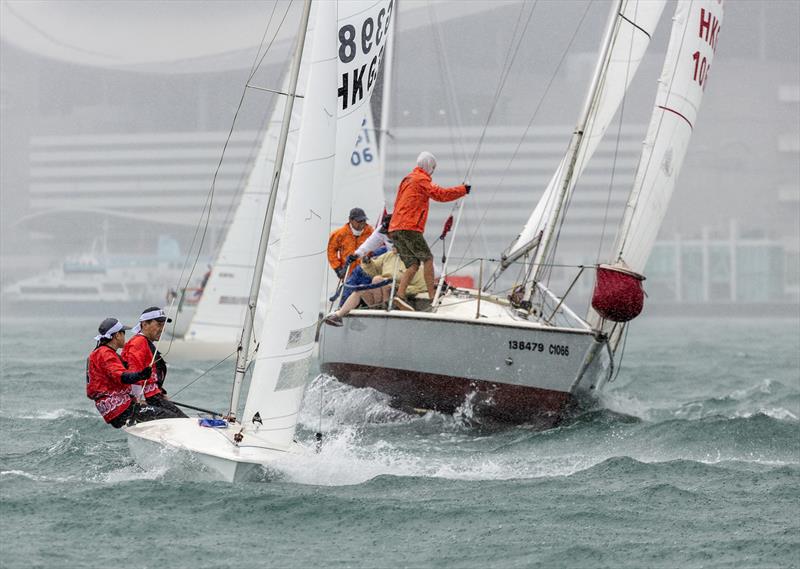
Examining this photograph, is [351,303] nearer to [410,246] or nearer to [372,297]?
[372,297]

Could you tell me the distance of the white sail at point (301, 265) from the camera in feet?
22.8

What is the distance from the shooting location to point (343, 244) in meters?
11.3

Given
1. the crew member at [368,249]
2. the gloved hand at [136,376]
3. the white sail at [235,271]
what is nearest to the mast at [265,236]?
the gloved hand at [136,376]

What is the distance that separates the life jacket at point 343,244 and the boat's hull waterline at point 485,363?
1.25m

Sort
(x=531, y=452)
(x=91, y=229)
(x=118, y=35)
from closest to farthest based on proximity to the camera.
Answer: (x=531, y=452) < (x=91, y=229) < (x=118, y=35)

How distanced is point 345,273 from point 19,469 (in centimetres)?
416

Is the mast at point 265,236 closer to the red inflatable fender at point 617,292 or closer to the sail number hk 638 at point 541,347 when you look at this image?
the sail number hk 638 at point 541,347

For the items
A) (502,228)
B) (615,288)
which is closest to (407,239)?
(615,288)

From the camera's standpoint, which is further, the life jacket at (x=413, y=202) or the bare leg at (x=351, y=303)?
the bare leg at (x=351, y=303)

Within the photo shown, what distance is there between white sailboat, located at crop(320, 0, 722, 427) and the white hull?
2653 mm

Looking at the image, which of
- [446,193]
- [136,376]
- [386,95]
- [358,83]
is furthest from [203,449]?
[386,95]

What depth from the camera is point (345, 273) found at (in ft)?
36.5

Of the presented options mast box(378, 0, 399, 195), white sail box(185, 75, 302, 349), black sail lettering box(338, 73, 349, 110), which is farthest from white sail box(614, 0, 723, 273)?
white sail box(185, 75, 302, 349)

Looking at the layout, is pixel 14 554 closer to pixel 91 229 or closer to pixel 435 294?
pixel 435 294
